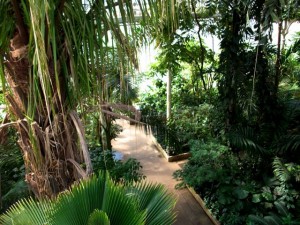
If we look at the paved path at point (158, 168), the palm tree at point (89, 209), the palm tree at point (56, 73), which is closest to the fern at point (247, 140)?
the paved path at point (158, 168)

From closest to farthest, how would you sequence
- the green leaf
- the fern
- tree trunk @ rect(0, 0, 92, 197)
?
1. the green leaf
2. tree trunk @ rect(0, 0, 92, 197)
3. the fern

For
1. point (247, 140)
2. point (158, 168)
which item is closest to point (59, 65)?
point (247, 140)

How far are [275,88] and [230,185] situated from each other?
1422mm

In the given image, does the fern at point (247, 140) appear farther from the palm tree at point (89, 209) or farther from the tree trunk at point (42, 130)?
the tree trunk at point (42, 130)

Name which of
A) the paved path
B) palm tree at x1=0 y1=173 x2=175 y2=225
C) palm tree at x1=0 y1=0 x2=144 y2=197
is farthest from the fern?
palm tree at x1=0 y1=0 x2=144 y2=197

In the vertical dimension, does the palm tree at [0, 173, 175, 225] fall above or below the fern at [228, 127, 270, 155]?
above

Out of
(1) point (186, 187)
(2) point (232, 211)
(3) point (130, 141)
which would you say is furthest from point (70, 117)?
(3) point (130, 141)

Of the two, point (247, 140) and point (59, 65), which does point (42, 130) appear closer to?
point (59, 65)

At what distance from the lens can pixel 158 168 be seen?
4336 mm

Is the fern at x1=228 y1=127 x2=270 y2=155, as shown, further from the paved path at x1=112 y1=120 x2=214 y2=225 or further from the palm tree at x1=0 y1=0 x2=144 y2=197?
the palm tree at x1=0 y1=0 x2=144 y2=197

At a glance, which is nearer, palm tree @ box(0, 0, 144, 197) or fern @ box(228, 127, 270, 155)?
palm tree @ box(0, 0, 144, 197)

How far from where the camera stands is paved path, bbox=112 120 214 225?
3.16 metres

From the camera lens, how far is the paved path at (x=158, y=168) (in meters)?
3.16

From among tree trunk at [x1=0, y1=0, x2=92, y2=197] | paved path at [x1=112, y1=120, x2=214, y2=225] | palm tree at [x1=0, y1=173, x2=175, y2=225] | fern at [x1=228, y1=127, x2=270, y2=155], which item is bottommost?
paved path at [x1=112, y1=120, x2=214, y2=225]
